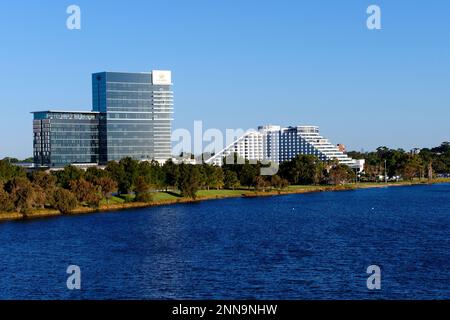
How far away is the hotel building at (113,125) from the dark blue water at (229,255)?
7035 centimetres

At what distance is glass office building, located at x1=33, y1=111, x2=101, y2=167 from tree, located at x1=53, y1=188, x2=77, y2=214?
62.1 meters

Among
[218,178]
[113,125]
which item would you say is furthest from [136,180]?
[113,125]

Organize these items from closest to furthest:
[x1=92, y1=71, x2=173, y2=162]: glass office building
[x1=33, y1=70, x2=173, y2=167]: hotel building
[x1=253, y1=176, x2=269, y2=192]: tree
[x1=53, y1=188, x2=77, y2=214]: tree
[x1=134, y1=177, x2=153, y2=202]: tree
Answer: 1. [x1=53, y1=188, x2=77, y2=214]: tree
2. [x1=134, y1=177, x2=153, y2=202]: tree
3. [x1=253, y1=176, x2=269, y2=192]: tree
4. [x1=33, y1=70, x2=173, y2=167]: hotel building
5. [x1=92, y1=71, x2=173, y2=162]: glass office building

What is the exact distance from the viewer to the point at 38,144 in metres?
133

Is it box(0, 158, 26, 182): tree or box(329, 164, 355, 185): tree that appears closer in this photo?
box(0, 158, 26, 182): tree

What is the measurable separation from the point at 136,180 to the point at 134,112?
5725cm

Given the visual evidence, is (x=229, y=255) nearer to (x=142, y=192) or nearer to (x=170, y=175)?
(x=142, y=192)

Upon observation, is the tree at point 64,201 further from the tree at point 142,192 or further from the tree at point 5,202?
the tree at point 142,192

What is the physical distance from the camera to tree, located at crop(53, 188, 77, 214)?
70062mm

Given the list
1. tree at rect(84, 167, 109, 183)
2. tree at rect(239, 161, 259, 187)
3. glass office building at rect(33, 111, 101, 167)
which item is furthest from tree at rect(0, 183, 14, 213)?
glass office building at rect(33, 111, 101, 167)

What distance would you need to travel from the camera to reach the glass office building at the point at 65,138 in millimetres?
131125

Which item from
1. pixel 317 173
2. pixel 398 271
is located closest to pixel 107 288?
pixel 398 271

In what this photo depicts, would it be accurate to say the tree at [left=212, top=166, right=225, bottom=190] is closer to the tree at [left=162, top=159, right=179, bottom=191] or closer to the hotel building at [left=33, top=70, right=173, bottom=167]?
the tree at [left=162, top=159, right=179, bottom=191]
